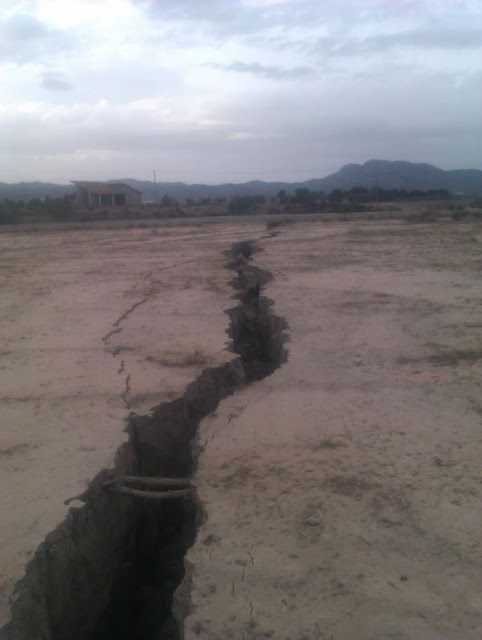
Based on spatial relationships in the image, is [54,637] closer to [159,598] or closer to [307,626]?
[159,598]

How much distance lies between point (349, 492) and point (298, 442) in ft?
2.45

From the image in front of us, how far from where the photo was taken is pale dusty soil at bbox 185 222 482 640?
8.94ft

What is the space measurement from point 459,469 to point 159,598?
6.76 ft

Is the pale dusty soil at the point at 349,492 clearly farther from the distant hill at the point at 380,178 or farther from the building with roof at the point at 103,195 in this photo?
the distant hill at the point at 380,178

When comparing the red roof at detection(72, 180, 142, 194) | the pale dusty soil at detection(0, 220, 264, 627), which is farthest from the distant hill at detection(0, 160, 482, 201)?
Answer: the pale dusty soil at detection(0, 220, 264, 627)

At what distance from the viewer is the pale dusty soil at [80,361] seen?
376 cm

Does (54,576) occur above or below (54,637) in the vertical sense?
above

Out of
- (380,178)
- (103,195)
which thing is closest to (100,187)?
(103,195)

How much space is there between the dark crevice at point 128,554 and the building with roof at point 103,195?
34.8 metres

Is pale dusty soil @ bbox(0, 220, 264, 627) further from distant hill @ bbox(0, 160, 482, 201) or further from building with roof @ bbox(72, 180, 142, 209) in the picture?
distant hill @ bbox(0, 160, 482, 201)

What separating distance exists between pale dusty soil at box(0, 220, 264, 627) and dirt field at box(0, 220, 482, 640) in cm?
2

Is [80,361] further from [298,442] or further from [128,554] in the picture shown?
[298,442]

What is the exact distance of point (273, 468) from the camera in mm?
3998

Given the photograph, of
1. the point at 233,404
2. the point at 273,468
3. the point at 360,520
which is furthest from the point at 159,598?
the point at 233,404
